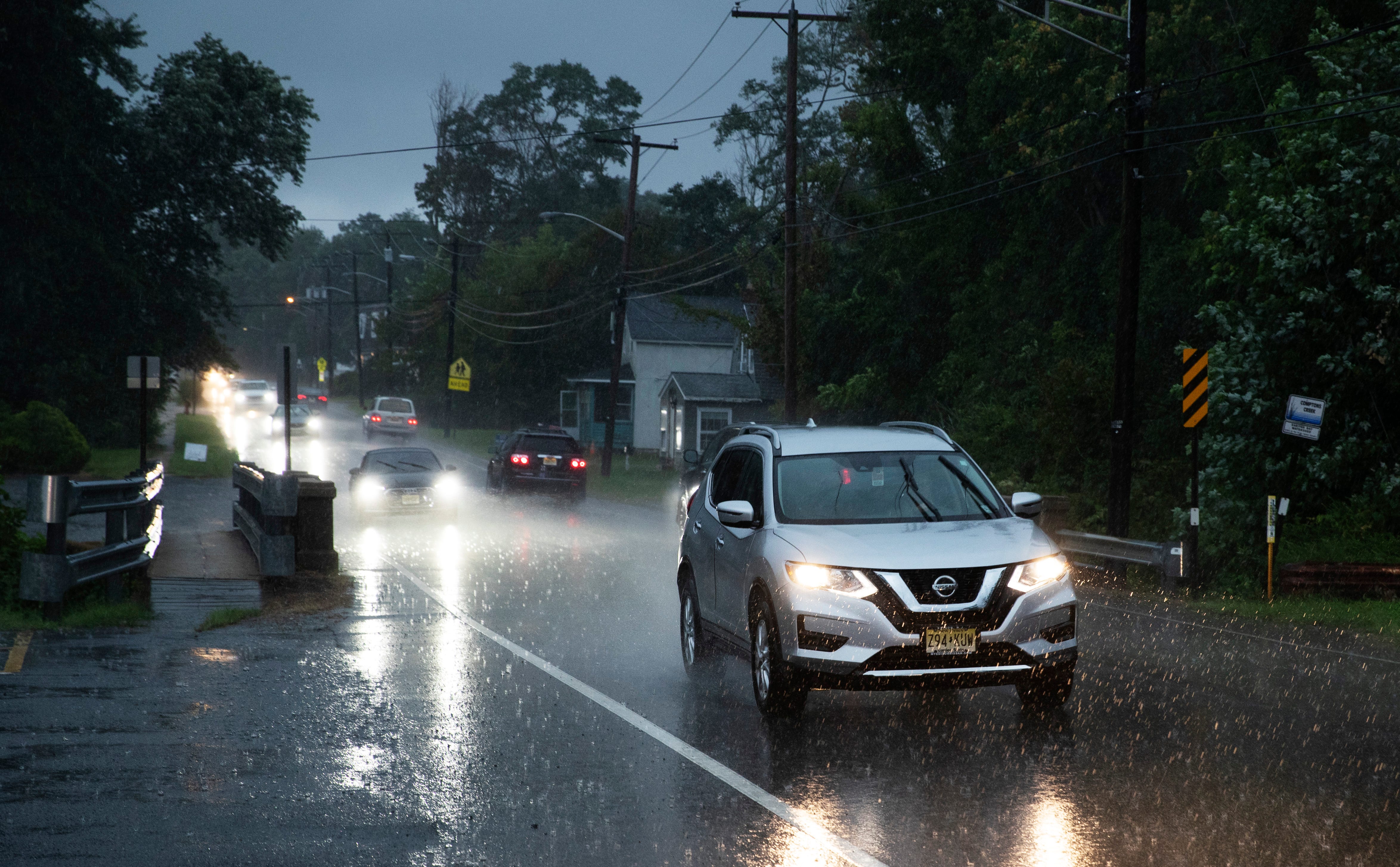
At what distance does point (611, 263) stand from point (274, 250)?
23.8 m

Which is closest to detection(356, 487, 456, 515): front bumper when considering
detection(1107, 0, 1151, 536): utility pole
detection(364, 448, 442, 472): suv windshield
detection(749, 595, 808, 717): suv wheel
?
detection(364, 448, 442, 472): suv windshield

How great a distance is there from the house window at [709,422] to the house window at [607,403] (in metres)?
9.44

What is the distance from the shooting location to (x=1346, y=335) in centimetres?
1861

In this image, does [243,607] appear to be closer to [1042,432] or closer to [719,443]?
[719,443]

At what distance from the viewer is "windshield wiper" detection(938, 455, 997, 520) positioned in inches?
367

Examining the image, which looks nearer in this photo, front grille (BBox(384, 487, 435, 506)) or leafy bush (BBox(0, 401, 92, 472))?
front grille (BBox(384, 487, 435, 506))

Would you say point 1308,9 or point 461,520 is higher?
point 1308,9

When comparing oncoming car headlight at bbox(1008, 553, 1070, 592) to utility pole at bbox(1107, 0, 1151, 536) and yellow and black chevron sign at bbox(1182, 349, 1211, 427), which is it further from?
utility pole at bbox(1107, 0, 1151, 536)

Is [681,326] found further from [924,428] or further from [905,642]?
[905,642]

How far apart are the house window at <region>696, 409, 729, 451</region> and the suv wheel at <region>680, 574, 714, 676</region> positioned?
44.0 metres

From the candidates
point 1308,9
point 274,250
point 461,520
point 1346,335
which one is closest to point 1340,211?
point 1346,335

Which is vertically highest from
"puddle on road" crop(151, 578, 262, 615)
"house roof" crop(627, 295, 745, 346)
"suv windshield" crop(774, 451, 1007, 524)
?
→ "house roof" crop(627, 295, 745, 346)

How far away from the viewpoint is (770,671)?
842 cm

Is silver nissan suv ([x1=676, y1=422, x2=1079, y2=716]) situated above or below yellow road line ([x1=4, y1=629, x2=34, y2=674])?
above
